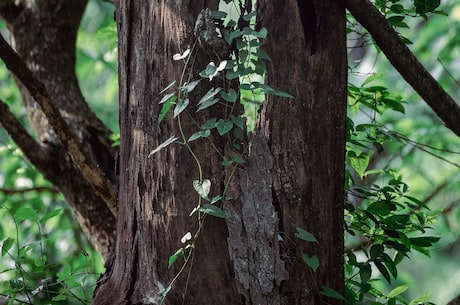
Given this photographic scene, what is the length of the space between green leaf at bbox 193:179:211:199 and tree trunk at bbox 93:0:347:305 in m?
Answer: 0.03

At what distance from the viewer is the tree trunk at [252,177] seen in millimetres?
1503

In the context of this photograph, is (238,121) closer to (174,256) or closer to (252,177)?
(252,177)

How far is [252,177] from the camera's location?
1.52 m

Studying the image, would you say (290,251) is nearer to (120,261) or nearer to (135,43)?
(120,261)

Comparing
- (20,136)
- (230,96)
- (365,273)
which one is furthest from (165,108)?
(20,136)

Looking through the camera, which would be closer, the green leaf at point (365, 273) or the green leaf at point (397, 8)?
the green leaf at point (365, 273)

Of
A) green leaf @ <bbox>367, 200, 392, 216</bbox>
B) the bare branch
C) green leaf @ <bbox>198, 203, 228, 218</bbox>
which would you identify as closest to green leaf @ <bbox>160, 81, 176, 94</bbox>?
green leaf @ <bbox>198, 203, 228, 218</bbox>

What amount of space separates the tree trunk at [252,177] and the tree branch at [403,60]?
7 centimetres

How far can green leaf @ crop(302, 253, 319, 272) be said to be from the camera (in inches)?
59.1

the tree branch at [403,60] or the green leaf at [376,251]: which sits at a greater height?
the tree branch at [403,60]

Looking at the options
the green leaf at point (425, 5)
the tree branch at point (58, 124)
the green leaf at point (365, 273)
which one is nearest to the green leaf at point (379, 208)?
the green leaf at point (365, 273)

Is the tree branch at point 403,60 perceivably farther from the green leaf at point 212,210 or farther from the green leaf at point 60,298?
the green leaf at point 60,298

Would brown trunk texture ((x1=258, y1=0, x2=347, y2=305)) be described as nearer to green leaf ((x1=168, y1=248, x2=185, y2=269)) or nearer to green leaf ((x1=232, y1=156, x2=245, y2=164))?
green leaf ((x1=232, y1=156, x2=245, y2=164))

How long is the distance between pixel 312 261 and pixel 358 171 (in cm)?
56
